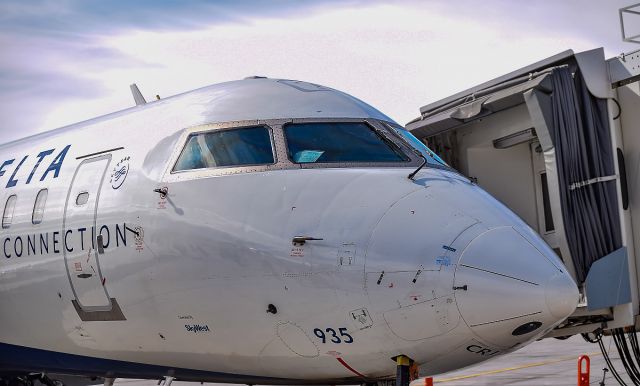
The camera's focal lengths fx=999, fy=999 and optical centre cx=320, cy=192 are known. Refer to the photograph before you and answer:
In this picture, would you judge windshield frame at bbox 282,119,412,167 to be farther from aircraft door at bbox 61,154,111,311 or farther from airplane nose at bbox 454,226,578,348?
aircraft door at bbox 61,154,111,311

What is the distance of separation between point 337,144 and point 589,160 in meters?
4.71

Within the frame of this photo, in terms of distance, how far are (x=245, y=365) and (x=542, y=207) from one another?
234 inches

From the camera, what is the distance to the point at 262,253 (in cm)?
836

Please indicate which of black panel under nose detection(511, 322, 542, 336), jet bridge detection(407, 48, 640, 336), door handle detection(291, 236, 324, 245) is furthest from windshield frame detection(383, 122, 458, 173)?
jet bridge detection(407, 48, 640, 336)

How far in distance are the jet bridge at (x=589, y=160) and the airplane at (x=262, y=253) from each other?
346 centimetres

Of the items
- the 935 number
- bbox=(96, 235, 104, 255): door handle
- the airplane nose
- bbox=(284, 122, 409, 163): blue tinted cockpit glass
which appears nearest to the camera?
the airplane nose

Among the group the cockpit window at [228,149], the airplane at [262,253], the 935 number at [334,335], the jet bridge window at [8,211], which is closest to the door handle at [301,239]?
the airplane at [262,253]

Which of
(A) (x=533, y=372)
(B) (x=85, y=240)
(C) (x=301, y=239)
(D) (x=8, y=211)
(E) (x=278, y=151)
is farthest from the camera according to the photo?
(A) (x=533, y=372)

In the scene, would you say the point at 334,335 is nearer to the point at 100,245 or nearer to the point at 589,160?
the point at 100,245

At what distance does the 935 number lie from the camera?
7.94 m

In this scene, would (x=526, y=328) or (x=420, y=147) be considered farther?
(x=420, y=147)

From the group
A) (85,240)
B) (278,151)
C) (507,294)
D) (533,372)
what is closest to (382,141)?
(278,151)

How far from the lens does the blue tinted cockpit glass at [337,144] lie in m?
8.88

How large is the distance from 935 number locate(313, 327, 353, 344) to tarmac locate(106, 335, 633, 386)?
35.4ft
